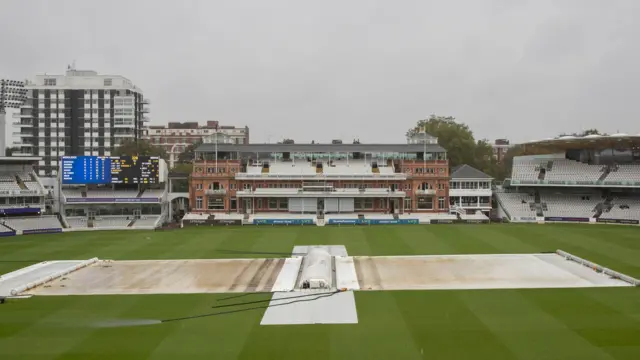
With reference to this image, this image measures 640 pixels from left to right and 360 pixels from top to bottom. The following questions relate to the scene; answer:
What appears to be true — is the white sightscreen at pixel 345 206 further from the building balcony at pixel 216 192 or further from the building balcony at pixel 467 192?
the building balcony at pixel 216 192

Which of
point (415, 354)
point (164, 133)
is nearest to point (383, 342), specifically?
point (415, 354)

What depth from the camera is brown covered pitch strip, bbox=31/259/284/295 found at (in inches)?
987

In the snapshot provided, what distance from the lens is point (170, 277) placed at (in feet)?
91.1

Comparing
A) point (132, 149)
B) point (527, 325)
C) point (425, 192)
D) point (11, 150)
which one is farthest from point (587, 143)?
point (11, 150)

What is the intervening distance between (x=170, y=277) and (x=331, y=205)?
2878 centimetres

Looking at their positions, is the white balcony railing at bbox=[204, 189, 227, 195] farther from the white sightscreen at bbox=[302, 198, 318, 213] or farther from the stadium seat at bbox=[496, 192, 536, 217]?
the stadium seat at bbox=[496, 192, 536, 217]

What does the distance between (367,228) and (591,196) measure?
78.9 feet

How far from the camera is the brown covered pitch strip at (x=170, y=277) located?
25078 millimetres

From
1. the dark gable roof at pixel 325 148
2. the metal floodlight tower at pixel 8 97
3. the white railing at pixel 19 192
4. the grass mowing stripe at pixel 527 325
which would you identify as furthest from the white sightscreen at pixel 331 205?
the grass mowing stripe at pixel 527 325

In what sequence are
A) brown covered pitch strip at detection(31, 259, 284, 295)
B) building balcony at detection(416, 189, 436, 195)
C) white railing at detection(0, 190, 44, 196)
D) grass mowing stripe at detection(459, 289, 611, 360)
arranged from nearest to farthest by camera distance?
grass mowing stripe at detection(459, 289, 611, 360) → brown covered pitch strip at detection(31, 259, 284, 295) → white railing at detection(0, 190, 44, 196) → building balcony at detection(416, 189, 436, 195)

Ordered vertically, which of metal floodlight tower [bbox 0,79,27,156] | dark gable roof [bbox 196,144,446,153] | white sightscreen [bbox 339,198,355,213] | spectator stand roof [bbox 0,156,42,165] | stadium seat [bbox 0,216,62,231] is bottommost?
stadium seat [bbox 0,216,62,231]

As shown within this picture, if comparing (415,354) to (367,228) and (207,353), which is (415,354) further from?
(367,228)

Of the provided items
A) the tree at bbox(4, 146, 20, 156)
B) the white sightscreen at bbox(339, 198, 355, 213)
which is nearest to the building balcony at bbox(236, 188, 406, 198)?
the white sightscreen at bbox(339, 198, 355, 213)

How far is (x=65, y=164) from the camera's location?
5209 cm
